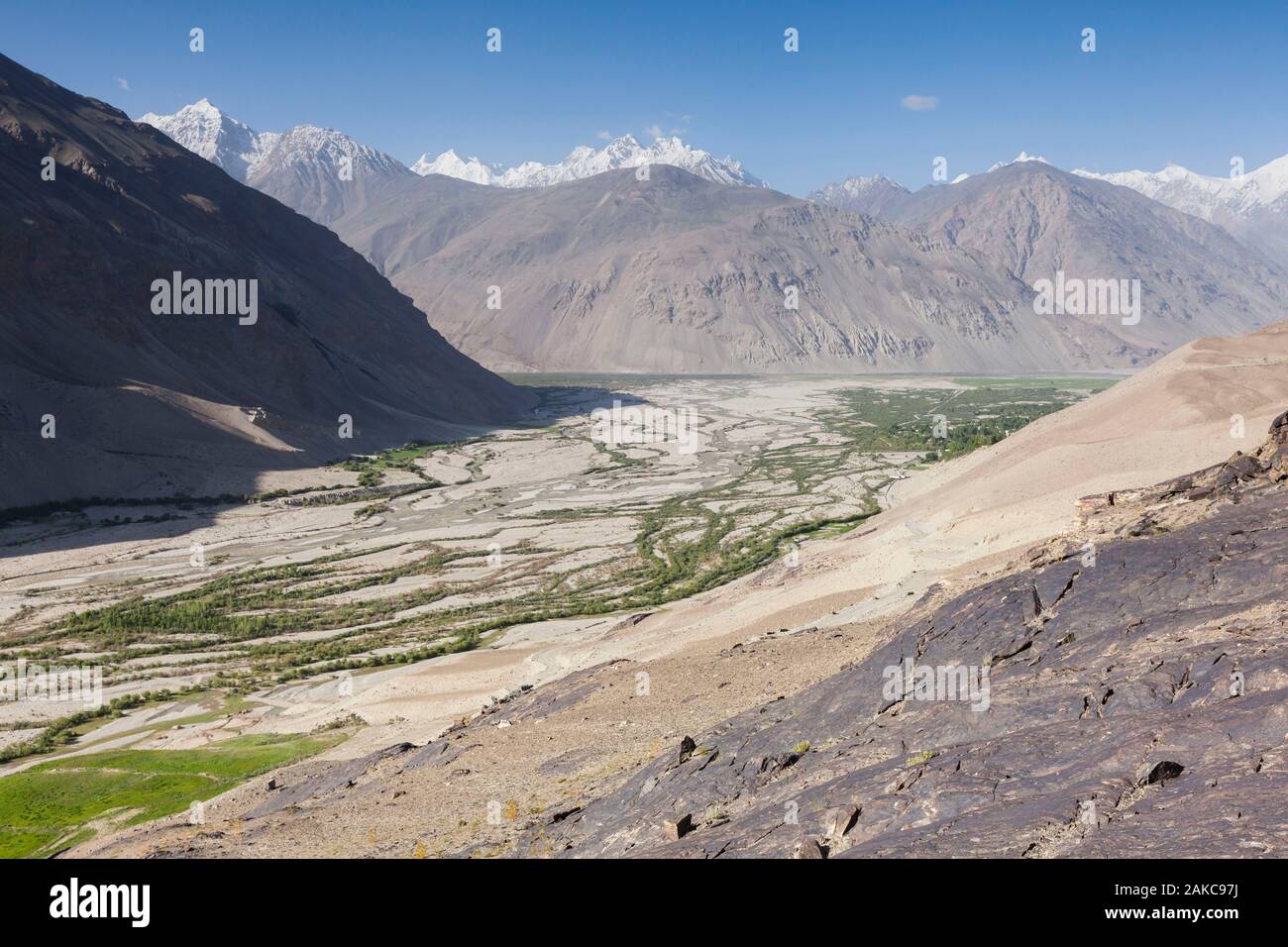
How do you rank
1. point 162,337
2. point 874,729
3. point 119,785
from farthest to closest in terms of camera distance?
point 162,337
point 119,785
point 874,729

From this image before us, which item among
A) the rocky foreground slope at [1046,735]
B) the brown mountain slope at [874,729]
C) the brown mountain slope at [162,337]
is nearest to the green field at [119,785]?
the brown mountain slope at [874,729]

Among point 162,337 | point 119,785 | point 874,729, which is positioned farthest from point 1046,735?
point 162,337

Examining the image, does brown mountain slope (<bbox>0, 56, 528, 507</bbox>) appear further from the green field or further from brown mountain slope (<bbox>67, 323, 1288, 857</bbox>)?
brown mountain slope (<bbox>67, 323, 1288, 857</bbox>)

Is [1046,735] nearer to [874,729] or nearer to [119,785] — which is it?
[874,729]
